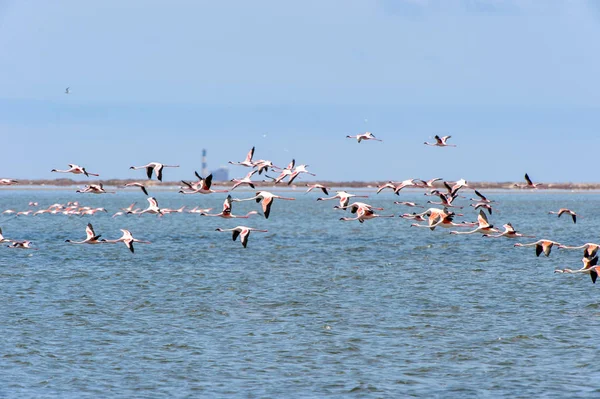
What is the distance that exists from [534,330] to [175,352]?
7.86m

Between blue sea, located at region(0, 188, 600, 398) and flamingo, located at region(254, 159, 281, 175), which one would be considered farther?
flamingo, located at region(254, 159, 281, 175)

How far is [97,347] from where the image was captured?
19125 millimetres

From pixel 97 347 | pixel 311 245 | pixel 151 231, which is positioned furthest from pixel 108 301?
pixel 151 231

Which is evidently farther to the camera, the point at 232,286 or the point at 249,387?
the point at 232,286

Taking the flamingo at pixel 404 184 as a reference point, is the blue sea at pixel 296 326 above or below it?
below

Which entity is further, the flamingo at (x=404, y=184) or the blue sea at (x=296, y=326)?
the flamingo at (x=404, y=184)

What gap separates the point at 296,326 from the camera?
70.8 ft

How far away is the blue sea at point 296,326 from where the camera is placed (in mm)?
16484

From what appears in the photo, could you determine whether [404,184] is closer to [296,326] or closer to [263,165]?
[263,165]

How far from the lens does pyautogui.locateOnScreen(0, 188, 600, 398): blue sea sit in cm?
1648

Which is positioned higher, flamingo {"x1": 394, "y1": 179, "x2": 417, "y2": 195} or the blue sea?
flamingo {"x1": 394, "y1": 179, "x2": 417, "y2": 195}

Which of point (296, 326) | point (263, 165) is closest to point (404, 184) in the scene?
point (263, 165)

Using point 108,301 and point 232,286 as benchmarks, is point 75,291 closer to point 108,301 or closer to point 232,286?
point 108,301

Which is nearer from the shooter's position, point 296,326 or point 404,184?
point 296,326
